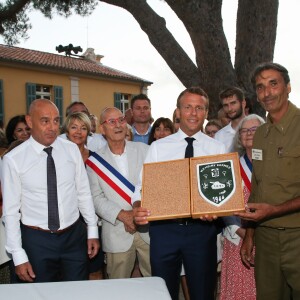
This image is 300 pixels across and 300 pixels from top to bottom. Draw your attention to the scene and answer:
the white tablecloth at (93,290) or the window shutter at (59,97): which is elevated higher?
the window shutter at (59,97)

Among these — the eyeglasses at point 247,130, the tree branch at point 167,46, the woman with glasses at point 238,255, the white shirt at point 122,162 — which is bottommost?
the woman with glasses at point 238,255

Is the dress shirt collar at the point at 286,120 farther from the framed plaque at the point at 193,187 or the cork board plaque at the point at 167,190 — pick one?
the cork board plaque at the point at 167,190

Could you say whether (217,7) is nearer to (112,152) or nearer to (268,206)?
(112,152)

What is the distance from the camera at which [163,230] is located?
3020 millimetres

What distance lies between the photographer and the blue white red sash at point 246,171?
337 cm

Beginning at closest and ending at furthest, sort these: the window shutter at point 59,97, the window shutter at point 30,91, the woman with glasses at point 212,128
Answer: the woman with glasses at point 212,128 → the window shutter at point 30,91 → the window shutter at point 59,97

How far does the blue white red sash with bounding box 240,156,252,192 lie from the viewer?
11.1 ft

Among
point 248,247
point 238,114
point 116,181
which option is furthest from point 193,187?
point 238,114

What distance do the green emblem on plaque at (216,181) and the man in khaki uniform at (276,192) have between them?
6.0 inches

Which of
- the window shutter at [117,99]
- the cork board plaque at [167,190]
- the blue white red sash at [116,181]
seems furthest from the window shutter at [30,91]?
the cork board plaque at [167,190]

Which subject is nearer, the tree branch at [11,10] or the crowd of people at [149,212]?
the crowd of people at [149,212]

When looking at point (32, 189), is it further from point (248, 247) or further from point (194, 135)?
point (248, 247)

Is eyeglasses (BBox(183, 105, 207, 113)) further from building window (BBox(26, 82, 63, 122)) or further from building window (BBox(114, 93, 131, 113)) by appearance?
building window (BBox(114, 93, 131, 113))

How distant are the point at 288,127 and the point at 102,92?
2076 centimetres
